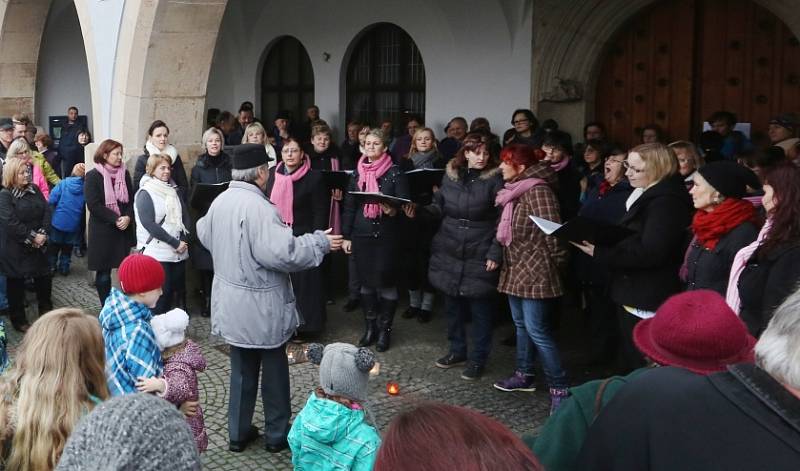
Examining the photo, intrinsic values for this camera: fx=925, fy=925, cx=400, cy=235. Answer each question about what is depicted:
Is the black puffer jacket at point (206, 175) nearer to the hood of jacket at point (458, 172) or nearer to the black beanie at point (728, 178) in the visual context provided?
the hood of jacket at point (458, 172)

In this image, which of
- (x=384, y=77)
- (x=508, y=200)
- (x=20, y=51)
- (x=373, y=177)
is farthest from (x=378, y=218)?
(x=20, y=51)

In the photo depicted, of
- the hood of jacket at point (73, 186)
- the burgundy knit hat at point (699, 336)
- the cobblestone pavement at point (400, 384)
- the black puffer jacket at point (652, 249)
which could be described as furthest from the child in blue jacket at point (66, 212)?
the burgundy knit hat at point (699, 336)

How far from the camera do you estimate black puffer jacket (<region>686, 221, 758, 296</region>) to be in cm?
437

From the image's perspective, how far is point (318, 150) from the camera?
25.7 feet

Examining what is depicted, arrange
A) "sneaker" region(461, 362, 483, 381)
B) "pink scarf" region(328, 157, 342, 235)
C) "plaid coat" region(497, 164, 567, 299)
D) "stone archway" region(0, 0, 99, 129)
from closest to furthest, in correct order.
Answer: "plaid coat" region(497, 164, 567, 299), "sneaker" region(461, 362, 483, 381), "pink scarf" region(328, 157, 342, 235), "stone archway" region(0, 0, 99, 129)

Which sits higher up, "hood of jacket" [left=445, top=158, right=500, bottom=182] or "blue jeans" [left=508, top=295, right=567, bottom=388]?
"hood of jacket" [left=445, top=158, right=500, bottom=182]

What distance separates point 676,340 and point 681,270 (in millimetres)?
2557

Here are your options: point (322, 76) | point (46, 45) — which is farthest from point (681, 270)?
point (46, 45)

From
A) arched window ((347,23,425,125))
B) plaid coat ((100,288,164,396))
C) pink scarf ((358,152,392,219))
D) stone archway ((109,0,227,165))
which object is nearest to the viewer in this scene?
plaid coat ((100,288,164,396))

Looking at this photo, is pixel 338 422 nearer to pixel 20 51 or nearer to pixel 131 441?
pixel 131 441

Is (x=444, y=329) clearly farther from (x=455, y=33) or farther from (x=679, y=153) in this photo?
(x=455, y=33)

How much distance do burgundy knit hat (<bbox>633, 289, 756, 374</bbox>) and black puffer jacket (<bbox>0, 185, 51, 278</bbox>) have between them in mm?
5986

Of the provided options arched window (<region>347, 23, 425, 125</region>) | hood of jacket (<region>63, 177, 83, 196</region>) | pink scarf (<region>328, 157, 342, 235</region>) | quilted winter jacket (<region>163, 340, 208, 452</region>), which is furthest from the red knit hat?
arched window (<region>347, 23, 425, 125</region>)

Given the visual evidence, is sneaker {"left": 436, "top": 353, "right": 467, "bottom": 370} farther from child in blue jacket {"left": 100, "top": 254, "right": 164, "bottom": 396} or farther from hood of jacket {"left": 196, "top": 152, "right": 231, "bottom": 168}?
child in blue jacket {"left": 100, "top": 254, "right": 164, "bottom": 396}
